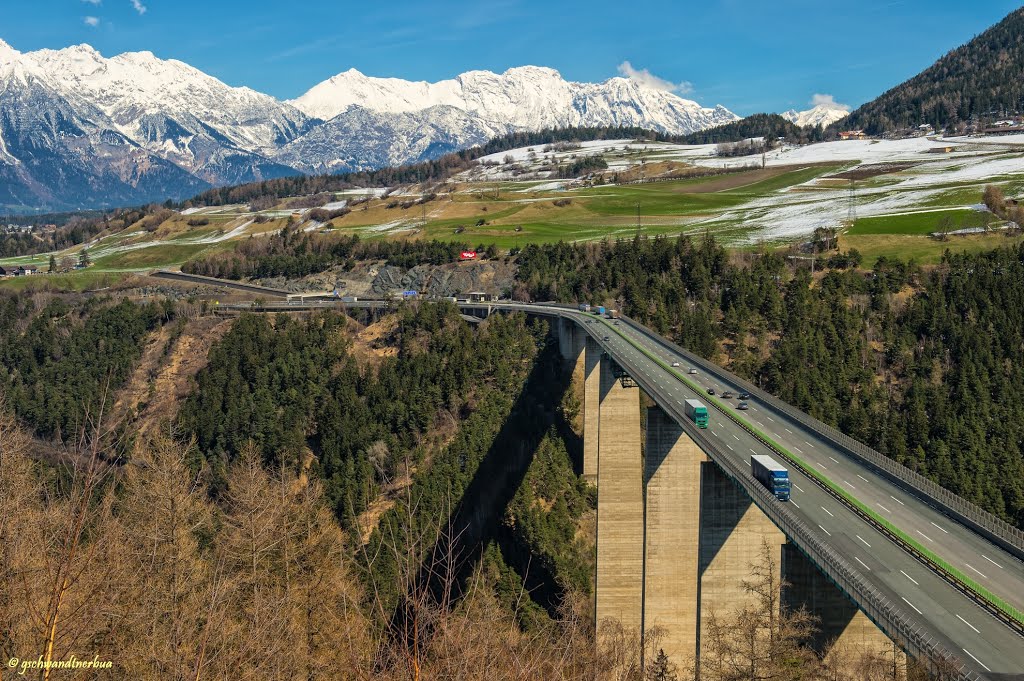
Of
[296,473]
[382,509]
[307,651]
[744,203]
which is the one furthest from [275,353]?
[744,203]

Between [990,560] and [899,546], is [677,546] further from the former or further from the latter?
[990,560]

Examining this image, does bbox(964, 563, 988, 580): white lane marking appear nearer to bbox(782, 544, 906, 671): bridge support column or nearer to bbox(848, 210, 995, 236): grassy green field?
bbox(782, 544, 906, 671): bridge support column

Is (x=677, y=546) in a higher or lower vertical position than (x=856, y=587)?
lower

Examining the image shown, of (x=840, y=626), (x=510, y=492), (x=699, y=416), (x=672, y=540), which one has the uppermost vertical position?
(x=699, y=416)

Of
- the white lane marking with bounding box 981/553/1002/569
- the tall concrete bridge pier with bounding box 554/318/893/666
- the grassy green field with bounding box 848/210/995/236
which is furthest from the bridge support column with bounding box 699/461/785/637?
the grassy green field with bounding box 848/210/995/236

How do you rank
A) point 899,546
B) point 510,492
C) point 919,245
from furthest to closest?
point 919,245 < point 510,492 < point 899,546

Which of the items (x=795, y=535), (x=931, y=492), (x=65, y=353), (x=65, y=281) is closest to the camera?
(x=795, y=535)

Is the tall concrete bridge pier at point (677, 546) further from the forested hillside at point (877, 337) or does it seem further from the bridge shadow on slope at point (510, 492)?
the forested hillside at point (877, 337)

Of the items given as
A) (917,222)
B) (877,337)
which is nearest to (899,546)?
(877,337)
